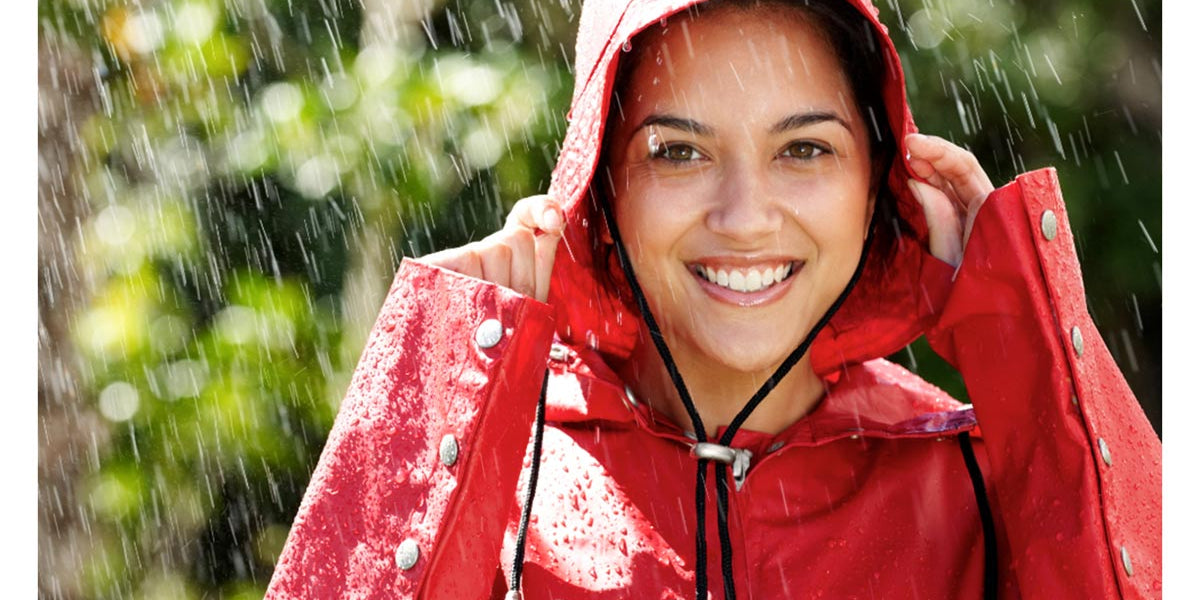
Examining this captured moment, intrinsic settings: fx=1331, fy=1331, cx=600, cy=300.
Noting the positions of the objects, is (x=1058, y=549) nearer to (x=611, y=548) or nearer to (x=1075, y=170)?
(x=611, y=548)

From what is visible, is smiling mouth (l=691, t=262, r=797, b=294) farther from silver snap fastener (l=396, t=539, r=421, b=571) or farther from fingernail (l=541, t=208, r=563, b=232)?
silver snap fastener (l=396, t=539, r=421, b=571)

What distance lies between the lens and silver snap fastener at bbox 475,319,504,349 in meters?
1.86

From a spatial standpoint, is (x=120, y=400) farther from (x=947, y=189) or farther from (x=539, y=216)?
(x=947, y=189)

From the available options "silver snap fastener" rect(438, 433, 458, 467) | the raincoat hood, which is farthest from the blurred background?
"silver snap fastener" rect(438, 433, 458, 467)

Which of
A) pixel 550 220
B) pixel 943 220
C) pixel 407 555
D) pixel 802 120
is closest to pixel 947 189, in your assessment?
pixel 943 220

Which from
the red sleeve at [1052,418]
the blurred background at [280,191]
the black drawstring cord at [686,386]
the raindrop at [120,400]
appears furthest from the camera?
the raindrop at [120,400]

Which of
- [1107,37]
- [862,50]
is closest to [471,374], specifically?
[862,50]

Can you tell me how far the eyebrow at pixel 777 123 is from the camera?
197cm

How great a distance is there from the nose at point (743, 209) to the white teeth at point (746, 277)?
0.06 m

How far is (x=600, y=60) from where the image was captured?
6.77 feet

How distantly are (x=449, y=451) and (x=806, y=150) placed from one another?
2.33ft

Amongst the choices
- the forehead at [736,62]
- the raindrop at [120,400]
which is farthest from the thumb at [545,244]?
the raindrop at [120,400]

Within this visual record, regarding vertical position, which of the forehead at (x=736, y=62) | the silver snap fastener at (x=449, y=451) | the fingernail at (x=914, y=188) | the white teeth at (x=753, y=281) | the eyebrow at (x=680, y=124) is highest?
the forehead at (x=736, y=62)

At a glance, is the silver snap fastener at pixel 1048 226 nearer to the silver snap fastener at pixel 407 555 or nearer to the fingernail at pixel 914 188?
the fingernail at pixel 914 188
